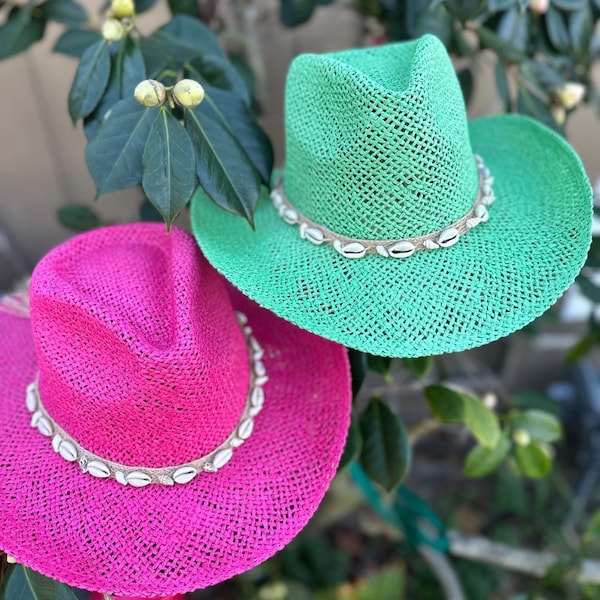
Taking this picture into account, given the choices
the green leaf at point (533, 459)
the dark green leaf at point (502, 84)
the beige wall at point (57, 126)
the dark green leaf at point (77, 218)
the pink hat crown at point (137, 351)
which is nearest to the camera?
the pink hat crown at point (137, 351)

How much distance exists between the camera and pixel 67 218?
1226 millimetres

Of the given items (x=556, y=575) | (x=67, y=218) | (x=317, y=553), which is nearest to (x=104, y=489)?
(x=67, y=218)

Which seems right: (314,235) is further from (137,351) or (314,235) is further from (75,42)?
(75,42)

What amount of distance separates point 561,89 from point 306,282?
587 millimetres

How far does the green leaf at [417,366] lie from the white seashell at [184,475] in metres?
0.34

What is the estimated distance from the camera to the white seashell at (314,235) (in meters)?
0.70

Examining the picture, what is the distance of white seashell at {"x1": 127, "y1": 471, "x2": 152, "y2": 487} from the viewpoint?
661mm

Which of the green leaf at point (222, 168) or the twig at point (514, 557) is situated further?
the twig at point (514, 557)

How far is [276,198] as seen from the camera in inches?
30.6

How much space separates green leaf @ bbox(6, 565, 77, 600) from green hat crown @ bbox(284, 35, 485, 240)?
513mm

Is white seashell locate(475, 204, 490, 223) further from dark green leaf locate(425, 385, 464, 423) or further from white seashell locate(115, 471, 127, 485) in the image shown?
white seashell locate(115, 471, 127, 485)

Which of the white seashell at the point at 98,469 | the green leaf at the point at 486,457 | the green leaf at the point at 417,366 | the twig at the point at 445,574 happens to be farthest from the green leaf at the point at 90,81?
the twig at the point at 445,574

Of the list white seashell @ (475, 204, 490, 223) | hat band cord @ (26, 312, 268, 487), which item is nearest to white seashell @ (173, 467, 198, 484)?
hat band cord @ (26, 312, 268, 487)

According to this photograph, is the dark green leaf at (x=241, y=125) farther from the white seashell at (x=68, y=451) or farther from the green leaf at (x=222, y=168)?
the white seashell at (x=68, y=451)
